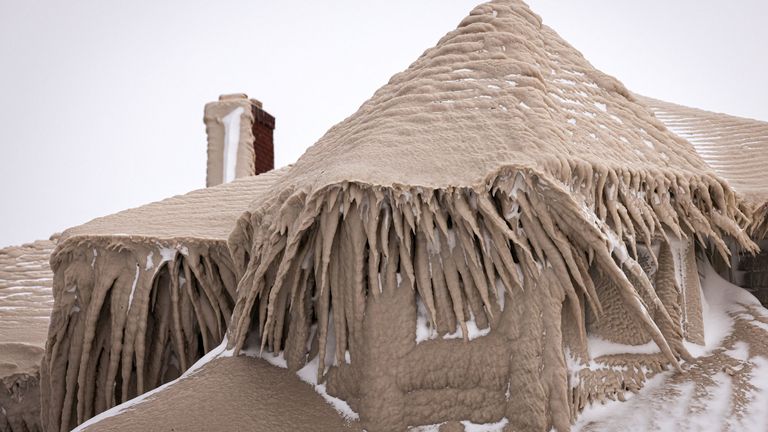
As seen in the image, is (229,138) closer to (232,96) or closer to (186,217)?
(232,96)

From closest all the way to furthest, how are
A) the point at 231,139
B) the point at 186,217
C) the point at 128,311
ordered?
the point at 128,311, the point at 186,217, the point at 231,139

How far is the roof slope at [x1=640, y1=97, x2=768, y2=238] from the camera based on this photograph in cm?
224

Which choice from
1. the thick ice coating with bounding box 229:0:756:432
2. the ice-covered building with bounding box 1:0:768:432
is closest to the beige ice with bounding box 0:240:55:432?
the ice-covered building with bounding box 1:0:768:432

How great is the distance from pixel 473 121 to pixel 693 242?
84 cm

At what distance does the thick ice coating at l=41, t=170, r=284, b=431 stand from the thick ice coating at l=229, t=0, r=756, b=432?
0.58 meters

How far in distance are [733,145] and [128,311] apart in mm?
2619

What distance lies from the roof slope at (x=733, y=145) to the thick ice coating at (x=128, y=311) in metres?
1.91

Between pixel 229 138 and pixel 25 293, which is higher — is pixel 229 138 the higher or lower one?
the higher one

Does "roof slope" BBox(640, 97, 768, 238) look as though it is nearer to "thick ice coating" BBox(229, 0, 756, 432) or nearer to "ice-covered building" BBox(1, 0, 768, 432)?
"ice-covered building" BBox(1, 0, 768, 432)

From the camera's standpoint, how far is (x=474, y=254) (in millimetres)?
1689

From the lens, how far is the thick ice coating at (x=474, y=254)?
5.46 ft

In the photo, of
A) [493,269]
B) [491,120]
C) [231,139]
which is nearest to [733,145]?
[491,120]

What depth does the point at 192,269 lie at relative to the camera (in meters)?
2.50

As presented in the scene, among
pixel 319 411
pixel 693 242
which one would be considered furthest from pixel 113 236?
pixel 693 242
